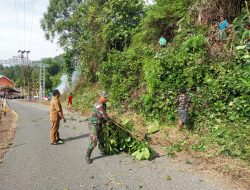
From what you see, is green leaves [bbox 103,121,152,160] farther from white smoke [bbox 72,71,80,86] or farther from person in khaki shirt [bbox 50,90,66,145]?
white smoke [bbox 72,71,80,86]

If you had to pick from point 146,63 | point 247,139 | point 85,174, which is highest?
point 146,63

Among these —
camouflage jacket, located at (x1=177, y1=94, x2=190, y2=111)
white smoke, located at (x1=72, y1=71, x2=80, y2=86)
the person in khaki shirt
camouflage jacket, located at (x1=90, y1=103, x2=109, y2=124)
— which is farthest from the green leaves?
white smoke, located at (x1=72, y1=71, x2=80, y2=86)

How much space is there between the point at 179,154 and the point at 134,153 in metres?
1.22

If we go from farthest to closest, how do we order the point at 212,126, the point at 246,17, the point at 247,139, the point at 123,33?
the point at 123,33 < the point at 246,17 < the point at 212,126 < the point at 247,139

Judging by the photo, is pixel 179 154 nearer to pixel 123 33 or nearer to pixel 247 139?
pixel 247 139

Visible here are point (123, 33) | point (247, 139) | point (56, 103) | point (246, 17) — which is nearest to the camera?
point (247, 139)

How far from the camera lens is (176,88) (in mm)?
11711

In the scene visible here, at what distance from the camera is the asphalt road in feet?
21.4

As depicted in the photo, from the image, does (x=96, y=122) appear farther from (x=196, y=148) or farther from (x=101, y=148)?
(x=196, y=148)

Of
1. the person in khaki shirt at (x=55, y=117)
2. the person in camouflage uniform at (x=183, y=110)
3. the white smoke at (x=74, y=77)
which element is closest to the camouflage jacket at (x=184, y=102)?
the person in camouflage uniform at (x=183, y=110)

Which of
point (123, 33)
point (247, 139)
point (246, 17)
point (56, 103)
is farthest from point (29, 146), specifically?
point (123, 33)

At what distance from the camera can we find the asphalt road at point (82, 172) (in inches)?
257

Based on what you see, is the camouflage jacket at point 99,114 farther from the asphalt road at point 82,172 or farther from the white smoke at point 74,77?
the white smoke at point 74,77

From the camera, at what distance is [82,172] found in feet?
24.4
